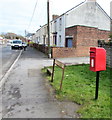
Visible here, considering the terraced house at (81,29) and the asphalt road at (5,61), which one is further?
the terraced house at (81,29)

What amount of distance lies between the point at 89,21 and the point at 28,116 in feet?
69.7

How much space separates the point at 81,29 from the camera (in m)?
16.4

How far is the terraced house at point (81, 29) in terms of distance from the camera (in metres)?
16.1

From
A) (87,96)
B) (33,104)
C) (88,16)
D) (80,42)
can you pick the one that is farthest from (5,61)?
(88,16)

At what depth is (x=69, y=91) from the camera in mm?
4707

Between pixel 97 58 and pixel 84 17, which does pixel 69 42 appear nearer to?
pixel 84 17

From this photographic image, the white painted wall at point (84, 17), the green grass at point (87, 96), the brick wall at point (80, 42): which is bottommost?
the green grass at point (87, 96)

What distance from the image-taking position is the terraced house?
16.1 metres

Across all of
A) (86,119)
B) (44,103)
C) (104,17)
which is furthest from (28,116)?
(104,17)

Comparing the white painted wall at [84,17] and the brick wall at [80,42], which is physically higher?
the white painted wall at [84,17]

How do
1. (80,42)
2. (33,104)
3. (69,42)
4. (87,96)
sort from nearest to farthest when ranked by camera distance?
(33,104)
(87,96)
(80,42)
(69,42)

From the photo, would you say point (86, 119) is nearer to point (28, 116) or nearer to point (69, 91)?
point (28, 116)

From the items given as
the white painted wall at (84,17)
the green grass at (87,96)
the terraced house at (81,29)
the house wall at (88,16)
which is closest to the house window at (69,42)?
the terraced house at (81,29)

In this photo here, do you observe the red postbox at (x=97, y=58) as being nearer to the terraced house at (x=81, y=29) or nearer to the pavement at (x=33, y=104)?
the pavement at (x=33, y=104)
